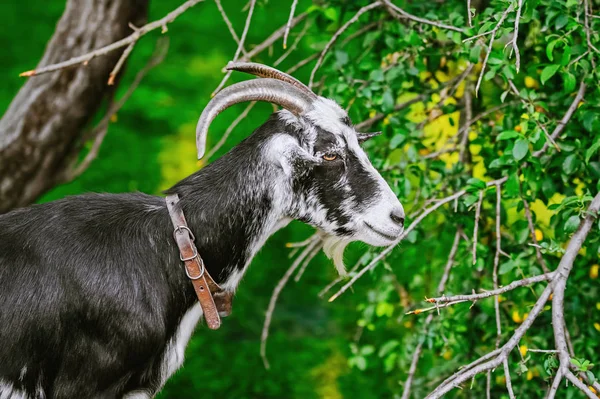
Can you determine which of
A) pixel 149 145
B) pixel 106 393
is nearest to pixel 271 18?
pixel 149 145

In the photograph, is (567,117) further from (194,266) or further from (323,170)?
(194,266)

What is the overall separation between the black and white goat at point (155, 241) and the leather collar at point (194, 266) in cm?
7

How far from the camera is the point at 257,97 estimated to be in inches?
134

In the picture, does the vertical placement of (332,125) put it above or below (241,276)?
above

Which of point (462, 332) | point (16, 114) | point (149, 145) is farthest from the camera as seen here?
point (149, 145)

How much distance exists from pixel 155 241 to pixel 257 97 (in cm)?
68

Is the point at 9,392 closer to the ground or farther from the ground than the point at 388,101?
closer to the ground

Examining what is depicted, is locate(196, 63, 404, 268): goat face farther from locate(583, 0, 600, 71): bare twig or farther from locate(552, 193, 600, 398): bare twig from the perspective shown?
locate(583, 0, 600, 71): bare twig

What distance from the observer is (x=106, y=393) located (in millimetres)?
3299

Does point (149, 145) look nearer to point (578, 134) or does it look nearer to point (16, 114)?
point (16, 114)

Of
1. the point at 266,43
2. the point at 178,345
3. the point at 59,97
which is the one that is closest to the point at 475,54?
the point at 266,43

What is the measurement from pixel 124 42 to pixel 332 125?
1.07 m

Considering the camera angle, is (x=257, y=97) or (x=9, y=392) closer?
(x=9, y=392)

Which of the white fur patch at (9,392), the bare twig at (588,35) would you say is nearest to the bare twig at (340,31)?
the bare twig at (588,35)
